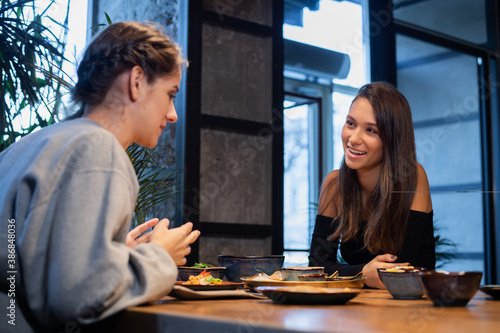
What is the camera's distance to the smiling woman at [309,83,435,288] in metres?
2.22

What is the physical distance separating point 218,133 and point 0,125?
57.4 inches

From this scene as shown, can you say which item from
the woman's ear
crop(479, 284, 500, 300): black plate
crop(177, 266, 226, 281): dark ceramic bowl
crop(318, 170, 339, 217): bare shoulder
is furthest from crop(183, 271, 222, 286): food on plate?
crop(318, 170, 339, 217): bare shoulder

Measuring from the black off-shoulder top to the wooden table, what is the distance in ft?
3.01

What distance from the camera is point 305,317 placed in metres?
0.91

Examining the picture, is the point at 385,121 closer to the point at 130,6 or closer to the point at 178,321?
the point at 178,321

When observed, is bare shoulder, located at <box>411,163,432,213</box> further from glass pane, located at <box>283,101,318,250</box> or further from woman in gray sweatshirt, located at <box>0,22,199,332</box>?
glass pane, located at <box>283,101,318,250</box>

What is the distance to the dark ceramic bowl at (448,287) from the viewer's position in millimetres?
1172

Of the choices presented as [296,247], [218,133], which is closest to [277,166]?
[218,133]

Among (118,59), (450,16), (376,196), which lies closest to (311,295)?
(118,59)

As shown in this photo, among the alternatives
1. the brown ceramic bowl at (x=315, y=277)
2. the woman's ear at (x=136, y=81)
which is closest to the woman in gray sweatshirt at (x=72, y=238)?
the woman's ear at (x=136, y=81)

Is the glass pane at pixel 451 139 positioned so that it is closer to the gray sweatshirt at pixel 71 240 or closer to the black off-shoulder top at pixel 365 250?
the black off-shoulder top at pixel 365 250

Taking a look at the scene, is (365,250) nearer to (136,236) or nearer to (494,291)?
(494,291)

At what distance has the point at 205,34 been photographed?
13.1ft

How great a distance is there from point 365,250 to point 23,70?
1994 millimetres
